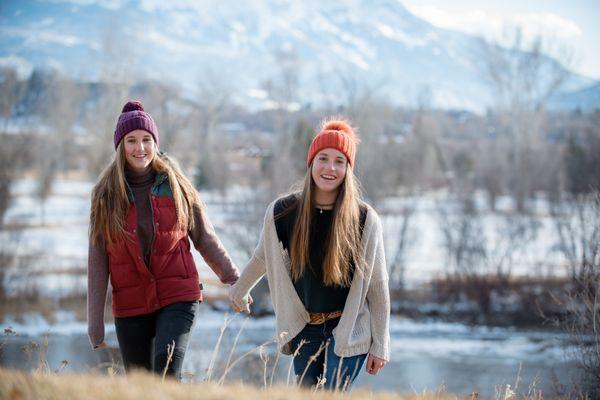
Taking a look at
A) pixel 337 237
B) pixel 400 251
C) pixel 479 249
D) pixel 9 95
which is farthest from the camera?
pixel 9 95

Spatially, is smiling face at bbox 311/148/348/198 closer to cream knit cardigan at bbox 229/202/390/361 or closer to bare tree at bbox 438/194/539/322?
cream knit cardigan at bbox 229/202/390/361

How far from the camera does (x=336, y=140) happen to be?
3.89 meters

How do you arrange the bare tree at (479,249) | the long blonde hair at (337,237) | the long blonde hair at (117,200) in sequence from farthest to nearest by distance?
Answer: the bare tree at (479,249), the long blonde hair at (117,200), the long blonde hair at (337,237)

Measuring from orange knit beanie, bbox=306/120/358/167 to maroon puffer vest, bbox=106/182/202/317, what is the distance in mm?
896

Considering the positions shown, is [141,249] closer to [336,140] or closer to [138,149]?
[138,149]

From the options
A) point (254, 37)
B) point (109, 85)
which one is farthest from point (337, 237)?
point (254, 37)

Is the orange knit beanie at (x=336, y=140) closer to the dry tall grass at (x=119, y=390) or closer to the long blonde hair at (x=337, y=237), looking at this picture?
the long blonde hair at (x=337, y=237)

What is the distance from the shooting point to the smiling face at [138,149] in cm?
407

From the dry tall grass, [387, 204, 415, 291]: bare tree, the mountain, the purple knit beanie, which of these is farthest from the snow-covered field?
the mountain

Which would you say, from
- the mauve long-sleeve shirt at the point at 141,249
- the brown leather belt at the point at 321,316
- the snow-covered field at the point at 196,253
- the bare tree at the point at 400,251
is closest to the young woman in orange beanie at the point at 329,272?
the brown leather belt at the point at 321,316

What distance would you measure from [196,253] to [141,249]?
25689 mm

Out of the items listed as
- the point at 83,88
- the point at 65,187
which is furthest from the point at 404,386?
the point at 83,88

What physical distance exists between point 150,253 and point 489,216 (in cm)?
3086

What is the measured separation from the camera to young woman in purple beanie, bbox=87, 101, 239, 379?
3910mm
